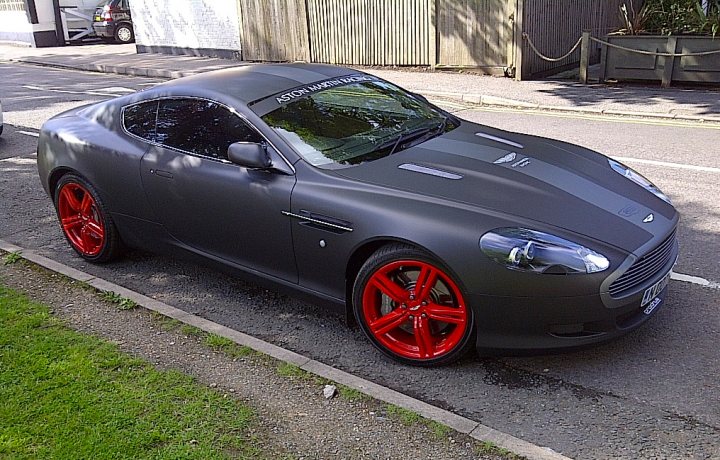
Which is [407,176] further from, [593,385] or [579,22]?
[579,22]

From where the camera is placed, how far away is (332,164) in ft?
13.7

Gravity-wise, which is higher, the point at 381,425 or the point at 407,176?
the point at 407,176

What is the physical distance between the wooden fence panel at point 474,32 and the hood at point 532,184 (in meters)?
10.1

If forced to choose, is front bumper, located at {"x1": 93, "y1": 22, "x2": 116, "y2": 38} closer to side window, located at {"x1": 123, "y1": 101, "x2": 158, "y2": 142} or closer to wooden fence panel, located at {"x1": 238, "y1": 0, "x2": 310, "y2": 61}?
wooden fence panel, located at {"x1": 238, "y1": 0, "x2": 310, "y2": 61}

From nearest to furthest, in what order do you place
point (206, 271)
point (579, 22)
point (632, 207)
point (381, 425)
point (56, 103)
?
point (381, 425) < point (632, 207) < point (206, 271) < point (56, 103) < point (579, 22)

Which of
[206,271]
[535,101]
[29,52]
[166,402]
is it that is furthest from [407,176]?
[29,52]

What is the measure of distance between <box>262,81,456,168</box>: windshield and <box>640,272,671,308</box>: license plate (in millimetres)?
1671

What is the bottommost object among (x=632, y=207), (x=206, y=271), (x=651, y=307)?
(x=206, y=271)

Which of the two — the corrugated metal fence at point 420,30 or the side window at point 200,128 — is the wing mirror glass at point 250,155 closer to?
the side window at point 200,128

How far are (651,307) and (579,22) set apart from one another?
Answer: 507 inches

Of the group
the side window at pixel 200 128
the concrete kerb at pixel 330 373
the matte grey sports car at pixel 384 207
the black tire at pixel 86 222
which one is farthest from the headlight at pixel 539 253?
the black tire at pixel 86 222

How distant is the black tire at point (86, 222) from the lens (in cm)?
535

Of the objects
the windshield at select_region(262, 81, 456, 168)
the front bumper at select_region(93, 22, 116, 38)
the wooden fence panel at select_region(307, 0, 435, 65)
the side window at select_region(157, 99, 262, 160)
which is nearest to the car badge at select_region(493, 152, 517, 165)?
the windshield at select_region(262, 81, 456, 168)

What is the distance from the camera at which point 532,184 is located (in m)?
3.92
